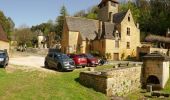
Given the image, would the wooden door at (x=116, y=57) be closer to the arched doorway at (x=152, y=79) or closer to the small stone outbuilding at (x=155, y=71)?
the small stone outbuilding at (x=155, y=71)

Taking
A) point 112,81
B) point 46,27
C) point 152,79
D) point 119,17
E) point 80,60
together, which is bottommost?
point 152,79

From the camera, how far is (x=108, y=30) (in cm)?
5712

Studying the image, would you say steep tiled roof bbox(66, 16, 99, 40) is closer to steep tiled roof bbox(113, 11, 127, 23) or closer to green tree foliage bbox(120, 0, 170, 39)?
steep tiled roof bbox(113, 11, 127, 23)

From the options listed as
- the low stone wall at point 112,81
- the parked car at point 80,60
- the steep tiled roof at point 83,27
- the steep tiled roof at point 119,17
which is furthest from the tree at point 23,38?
the low stone wall at point 112,81

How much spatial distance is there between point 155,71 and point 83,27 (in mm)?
25136

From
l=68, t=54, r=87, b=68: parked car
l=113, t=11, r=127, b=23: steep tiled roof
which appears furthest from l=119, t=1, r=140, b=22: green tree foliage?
l=68, t=54, r=87, b=68: parked car

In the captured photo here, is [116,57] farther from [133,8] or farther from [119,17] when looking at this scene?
[133,8]

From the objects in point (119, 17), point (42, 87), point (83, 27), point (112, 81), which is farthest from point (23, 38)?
point (42, 87)

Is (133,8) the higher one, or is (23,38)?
(133,8)

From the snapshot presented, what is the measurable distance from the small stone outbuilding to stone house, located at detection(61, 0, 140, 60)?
1848 centimetres

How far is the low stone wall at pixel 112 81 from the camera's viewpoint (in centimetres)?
2653

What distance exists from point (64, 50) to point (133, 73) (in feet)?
91.5

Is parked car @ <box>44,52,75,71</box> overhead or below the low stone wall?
overhead

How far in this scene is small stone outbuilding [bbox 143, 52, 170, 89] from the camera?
3550 cm
